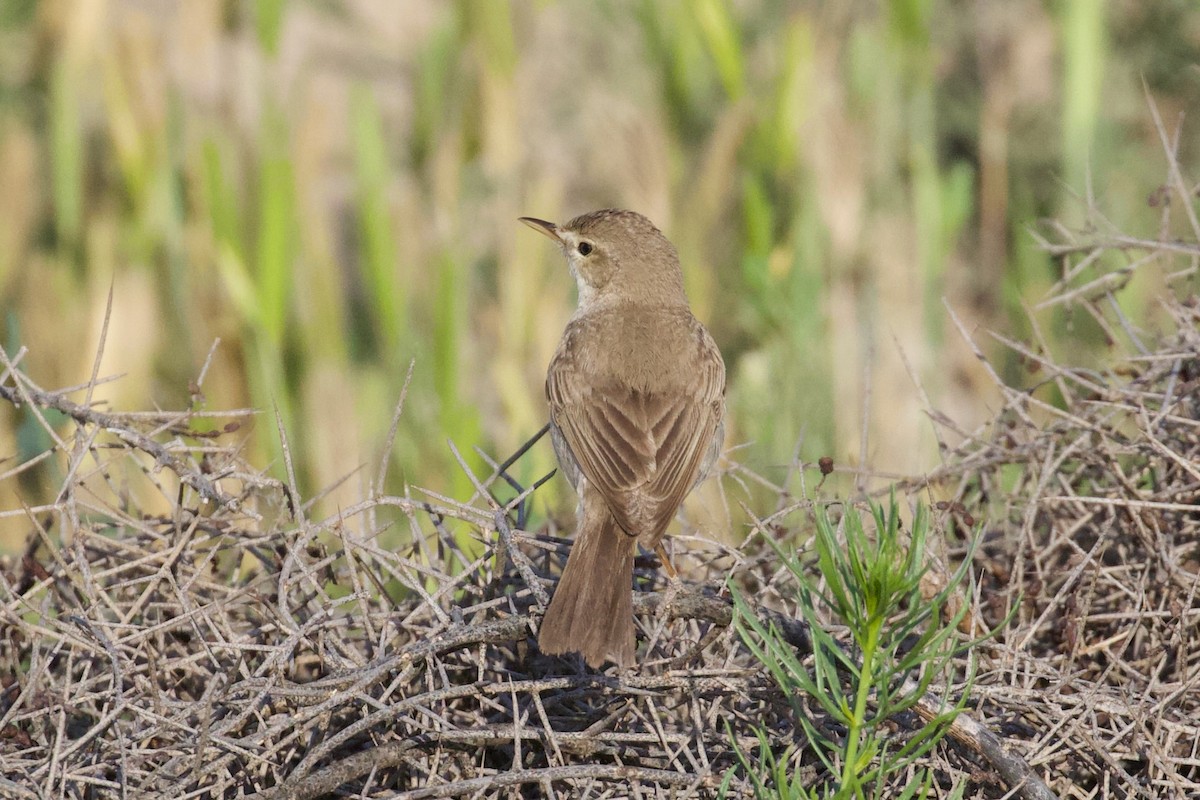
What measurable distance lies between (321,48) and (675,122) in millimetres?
3317

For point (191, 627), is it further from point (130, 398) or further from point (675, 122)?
point (675, 122)

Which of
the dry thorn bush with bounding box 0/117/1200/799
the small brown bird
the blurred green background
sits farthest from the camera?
the blurred green background

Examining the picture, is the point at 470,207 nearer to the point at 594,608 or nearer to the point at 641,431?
the point at 641,431

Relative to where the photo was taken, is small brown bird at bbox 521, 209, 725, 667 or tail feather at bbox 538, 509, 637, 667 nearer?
tail feather at bbox 538, 509, 637, 667

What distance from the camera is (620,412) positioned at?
3676mm

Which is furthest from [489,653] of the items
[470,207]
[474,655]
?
[470,207]

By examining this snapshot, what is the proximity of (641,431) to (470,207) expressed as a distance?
372 centimetres

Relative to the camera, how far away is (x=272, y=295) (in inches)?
245

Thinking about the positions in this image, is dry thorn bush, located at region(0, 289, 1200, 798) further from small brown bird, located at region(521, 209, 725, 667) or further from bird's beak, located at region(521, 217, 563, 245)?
A: bird's beak, located at region(521, 217, 563, 245)

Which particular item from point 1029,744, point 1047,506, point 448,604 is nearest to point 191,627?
point 448,604

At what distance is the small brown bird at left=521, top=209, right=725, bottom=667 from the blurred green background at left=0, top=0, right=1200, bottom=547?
1296mm

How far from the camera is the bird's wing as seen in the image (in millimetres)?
3352

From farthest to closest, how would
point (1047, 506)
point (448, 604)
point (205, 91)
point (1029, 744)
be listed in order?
1. point (205, 91)
2. point (1047, 506)
3. point (448, 604)
4. point (1029, 744)

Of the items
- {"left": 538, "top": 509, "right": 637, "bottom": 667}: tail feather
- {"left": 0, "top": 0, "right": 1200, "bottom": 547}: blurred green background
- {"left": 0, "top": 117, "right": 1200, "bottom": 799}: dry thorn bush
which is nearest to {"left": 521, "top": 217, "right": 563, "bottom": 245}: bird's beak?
{"left": 0, "top": 0, "right": 1200, "bottom": 547}: blurred green background
